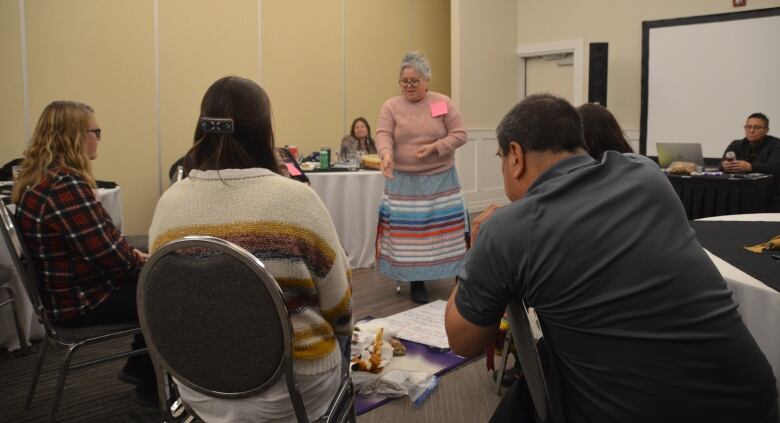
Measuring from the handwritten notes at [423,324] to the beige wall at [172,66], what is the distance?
112 inches

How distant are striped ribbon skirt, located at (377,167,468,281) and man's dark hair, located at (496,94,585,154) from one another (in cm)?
235

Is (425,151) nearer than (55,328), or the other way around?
(55,328)

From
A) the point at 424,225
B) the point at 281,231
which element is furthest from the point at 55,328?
the point at 424,225

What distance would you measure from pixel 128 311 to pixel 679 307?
175 centimetres

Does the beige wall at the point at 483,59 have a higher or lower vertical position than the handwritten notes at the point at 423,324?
higher

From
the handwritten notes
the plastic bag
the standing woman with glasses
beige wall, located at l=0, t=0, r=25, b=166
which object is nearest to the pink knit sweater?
the standing woman with glasses

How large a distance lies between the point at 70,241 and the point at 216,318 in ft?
3.77

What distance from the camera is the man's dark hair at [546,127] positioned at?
48.3 inches

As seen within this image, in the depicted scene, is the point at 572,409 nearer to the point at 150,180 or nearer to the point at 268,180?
the point at 268,180

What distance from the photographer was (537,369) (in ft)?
3.66

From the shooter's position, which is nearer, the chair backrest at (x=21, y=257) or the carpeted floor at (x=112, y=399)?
the chair backrest at (x=21, y=257)

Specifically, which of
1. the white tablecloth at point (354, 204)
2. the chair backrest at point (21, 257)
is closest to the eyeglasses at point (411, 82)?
the white tablecloth at point (354, 204)

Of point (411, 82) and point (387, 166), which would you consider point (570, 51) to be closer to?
point (411, 82)

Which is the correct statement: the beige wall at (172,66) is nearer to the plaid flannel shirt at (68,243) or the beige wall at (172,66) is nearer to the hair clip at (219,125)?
the plaid flannel shirt at (68,243)
